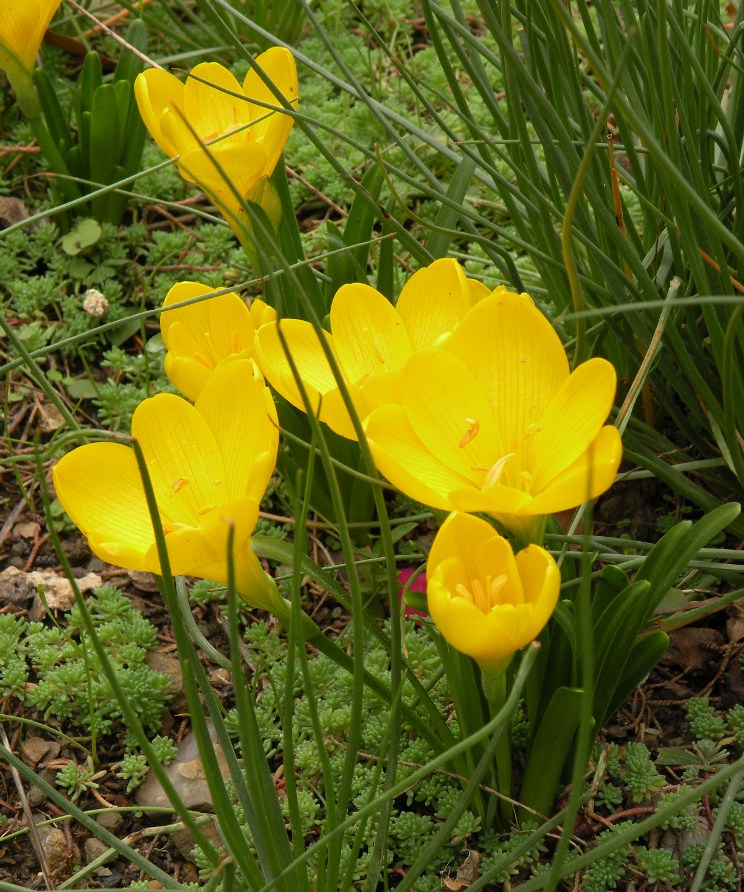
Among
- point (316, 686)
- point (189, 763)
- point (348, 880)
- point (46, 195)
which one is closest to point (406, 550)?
point (316, 686)

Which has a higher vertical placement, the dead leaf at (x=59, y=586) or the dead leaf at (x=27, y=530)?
the dead leaf at (x=27, y=530)

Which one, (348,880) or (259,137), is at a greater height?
(259,137)

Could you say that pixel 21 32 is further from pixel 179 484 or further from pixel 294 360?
pixel 179 484

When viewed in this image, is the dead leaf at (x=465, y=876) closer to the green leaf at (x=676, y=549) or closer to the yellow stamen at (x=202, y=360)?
the green leaf at (x=676, y=549)

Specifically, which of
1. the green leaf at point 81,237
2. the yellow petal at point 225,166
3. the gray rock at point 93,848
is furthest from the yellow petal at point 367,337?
the green leaf at point 81,237

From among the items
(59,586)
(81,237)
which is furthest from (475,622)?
(81,237)

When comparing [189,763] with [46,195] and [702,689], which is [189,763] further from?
[46,195]
